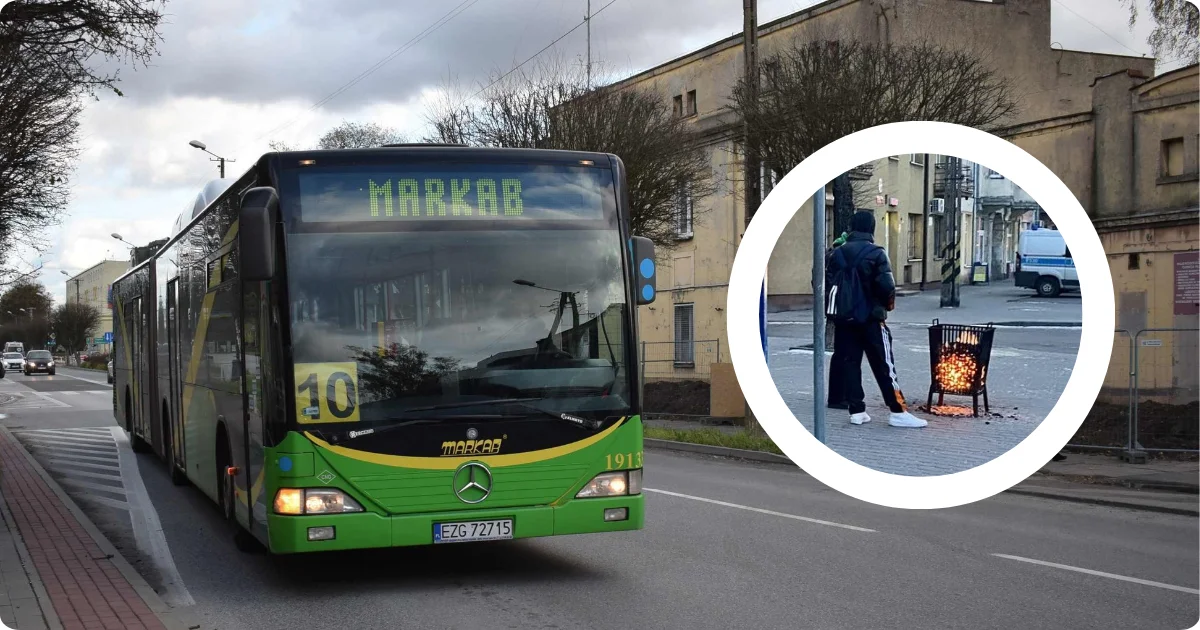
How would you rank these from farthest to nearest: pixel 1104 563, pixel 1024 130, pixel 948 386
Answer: pixel 1024 130 → pixel 948 386 → pixel 1104 563

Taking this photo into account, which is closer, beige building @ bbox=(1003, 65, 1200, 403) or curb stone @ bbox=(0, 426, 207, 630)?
curb stone @ bbox=(0, 426, 207, 630)

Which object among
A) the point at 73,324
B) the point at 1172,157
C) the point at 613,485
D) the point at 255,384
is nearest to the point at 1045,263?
the point at 613,485

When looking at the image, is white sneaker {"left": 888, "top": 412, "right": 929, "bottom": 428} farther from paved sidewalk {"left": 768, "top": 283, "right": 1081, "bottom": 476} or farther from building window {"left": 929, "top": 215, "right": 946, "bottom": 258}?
building window {"left": 929, "top": 215, "right": 946, "bottom": 258}

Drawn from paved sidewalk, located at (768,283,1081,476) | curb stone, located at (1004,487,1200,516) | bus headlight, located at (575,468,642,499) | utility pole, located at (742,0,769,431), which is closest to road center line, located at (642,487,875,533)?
paved sidewalk, located at (768,283,1081,476)

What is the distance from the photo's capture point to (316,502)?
7.56m

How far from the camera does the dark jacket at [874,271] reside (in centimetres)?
977

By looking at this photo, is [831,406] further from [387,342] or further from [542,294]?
[387,342]

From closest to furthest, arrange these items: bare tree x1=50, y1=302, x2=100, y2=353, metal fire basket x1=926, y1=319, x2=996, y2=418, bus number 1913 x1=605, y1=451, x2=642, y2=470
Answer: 1. bus number 1913 x1=605, y1=451, x2=642, y2=470
2. metal fire basket x1=926, y1=319, x2=996, y2=418
3. bare tree x1=50, y1=302, x2=100, y2=353

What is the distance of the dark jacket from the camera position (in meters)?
9.77

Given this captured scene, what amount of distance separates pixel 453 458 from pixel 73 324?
12256cm

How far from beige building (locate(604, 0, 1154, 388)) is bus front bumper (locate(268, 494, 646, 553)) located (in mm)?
13920

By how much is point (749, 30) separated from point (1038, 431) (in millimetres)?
11191

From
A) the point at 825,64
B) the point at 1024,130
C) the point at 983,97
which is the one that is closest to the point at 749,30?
the point at 825,64

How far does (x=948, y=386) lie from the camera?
962 cm
